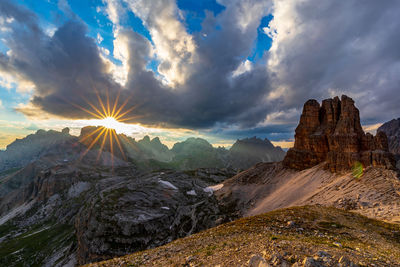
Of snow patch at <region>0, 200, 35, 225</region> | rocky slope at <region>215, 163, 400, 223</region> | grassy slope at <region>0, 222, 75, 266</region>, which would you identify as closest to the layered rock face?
rocky slope at <region>215, 163, 400, 223</region>

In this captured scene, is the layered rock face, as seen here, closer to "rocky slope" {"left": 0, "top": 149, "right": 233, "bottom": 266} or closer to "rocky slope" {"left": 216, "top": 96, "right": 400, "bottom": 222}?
"rocky slope" {"left": 216, "top": 96, "right": 400, "bottom": 222}

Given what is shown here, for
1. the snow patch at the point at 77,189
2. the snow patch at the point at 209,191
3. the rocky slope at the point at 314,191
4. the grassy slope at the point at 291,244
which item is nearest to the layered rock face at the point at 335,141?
the rocky slope at the point at 314,191

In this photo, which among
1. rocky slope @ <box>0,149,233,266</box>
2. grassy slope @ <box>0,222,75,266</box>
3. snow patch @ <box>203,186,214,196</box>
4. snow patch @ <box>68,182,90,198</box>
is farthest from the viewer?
snow patch @ <box>68,182,90,198</box>

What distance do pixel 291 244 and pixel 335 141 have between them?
86.4 meters

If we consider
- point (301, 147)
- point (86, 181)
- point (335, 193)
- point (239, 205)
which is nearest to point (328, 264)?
point (335, 193)

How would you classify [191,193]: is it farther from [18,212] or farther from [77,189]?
[18,212]

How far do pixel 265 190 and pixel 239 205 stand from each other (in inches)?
652

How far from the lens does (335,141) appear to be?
77812 millimetres

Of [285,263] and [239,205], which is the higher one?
[285,263]

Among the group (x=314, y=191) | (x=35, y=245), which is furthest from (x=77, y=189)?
(x=314, y=191)

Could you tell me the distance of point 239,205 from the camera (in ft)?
272

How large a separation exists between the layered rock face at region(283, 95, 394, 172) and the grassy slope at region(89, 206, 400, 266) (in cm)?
5256

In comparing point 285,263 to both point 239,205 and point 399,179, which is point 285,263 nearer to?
point 399,179

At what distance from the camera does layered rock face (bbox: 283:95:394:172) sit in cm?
6465
